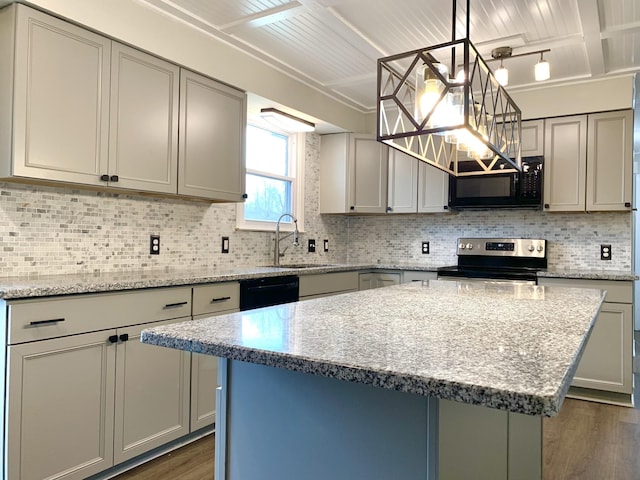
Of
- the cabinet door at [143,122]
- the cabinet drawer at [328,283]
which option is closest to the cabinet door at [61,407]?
the cabinet door at [143,122]

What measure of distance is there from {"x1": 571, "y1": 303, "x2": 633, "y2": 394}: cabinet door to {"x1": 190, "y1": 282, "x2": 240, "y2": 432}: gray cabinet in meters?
2.54

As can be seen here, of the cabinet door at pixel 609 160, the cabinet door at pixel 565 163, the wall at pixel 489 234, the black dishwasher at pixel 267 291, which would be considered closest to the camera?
the black dishwasher at pixel 267 291

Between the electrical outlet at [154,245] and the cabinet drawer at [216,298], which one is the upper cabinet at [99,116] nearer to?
the electrical outlet at [154,245]

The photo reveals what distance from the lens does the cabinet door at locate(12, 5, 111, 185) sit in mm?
2053

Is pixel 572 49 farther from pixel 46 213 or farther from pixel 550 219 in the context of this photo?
pixel 46 213

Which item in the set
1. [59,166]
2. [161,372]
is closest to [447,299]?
[161,372]

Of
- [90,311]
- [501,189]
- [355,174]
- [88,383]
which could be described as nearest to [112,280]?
[90,311]

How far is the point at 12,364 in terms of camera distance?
1747 millimetres

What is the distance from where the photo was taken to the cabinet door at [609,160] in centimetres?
349

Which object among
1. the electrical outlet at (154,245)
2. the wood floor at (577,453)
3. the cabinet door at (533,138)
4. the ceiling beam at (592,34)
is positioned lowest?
the wood floor at (577,453)

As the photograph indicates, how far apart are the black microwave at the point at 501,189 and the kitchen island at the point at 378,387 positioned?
2.50 m

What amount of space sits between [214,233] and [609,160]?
9.82 feet

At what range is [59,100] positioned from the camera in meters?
2.18

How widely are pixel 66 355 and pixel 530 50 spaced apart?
323 cm
